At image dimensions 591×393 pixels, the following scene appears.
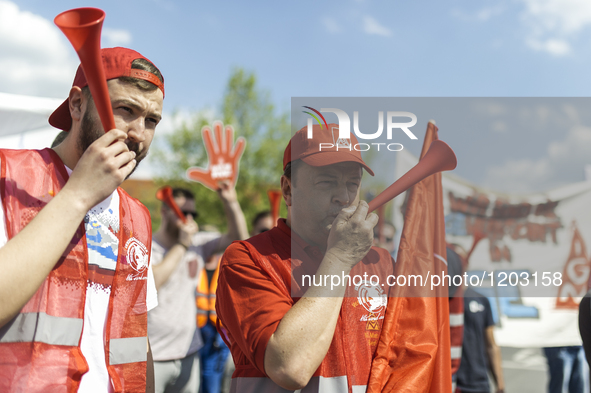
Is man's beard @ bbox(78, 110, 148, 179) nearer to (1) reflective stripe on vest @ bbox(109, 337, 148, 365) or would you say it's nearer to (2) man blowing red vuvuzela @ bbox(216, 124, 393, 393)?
(2) man blowing red vuvuzela @ bbox(216, 124, 393, 393)

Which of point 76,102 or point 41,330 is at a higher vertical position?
point 76,102

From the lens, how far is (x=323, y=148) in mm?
1875

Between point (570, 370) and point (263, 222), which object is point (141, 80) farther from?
point (570, 370)

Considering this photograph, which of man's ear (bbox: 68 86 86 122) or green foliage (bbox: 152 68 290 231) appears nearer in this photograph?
man's ear (bbox: 68 86 86 122)

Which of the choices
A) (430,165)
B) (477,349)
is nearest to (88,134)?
(430,165)

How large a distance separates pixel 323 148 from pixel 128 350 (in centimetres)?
106

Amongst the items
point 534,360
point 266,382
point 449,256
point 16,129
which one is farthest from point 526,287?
point 534,360

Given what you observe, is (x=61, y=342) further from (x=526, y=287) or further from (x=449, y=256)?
(x=526, y=287)

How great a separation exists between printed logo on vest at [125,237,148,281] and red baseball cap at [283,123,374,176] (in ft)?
2.32

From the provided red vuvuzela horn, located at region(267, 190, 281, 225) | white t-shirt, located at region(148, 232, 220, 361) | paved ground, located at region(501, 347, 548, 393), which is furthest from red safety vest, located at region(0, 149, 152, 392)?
paved ground, located at region(501, 347, 548, 393)

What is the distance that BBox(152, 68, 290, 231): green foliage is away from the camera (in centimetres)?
2388

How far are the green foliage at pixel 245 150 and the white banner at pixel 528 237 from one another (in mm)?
20304

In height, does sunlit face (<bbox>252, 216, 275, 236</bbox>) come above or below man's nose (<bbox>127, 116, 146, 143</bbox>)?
above

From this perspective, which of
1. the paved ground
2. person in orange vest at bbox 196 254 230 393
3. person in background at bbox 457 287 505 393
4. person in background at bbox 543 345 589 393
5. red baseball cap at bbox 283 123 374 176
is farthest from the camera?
the paved ground
